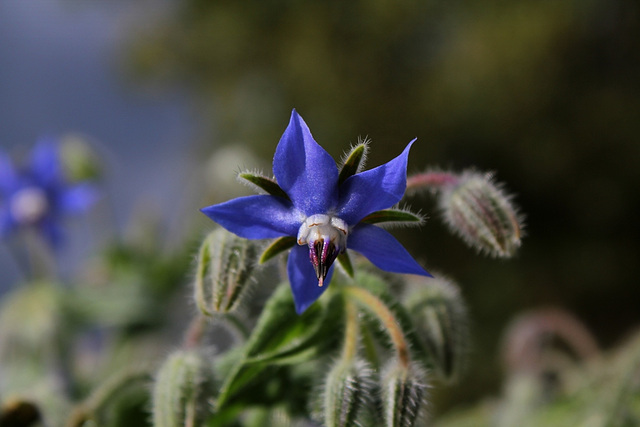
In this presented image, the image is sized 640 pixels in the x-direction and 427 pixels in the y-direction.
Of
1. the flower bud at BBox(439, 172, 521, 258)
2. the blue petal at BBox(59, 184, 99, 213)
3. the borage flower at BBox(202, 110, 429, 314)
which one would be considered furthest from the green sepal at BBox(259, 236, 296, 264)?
the blue petal at BBox(59, 184, 99, 213)

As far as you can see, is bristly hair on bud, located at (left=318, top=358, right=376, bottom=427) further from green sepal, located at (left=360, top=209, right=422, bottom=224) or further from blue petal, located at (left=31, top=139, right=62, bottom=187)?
blue petal, located at (left=31, top=139, right=62, bottom=187)

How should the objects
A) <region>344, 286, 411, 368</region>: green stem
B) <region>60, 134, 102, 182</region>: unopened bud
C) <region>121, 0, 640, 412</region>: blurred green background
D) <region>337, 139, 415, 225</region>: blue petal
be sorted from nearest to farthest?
<region>337, 139, 415, 225</region>: blue petal → <region>344, 286, 411, 368</region>: green stem → <region>60, 134, 102, 182</region>: unopened bud → <region>121, 0, 640, 412</region>: blurred green background

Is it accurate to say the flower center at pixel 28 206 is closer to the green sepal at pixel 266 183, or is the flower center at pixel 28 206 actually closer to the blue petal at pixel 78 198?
the blue petal at pixel 78 198

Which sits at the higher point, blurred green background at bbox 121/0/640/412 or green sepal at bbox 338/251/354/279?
blurred green background at bbox 121/0/640/412

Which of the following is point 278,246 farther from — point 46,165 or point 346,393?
point 46,165

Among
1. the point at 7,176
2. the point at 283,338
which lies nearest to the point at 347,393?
the point at 283,338

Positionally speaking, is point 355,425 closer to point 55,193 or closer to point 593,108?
point 55,193

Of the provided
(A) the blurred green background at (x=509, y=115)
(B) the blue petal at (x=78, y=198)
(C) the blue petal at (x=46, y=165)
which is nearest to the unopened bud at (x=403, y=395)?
(B) the blue petal at (x=78, y=198)
